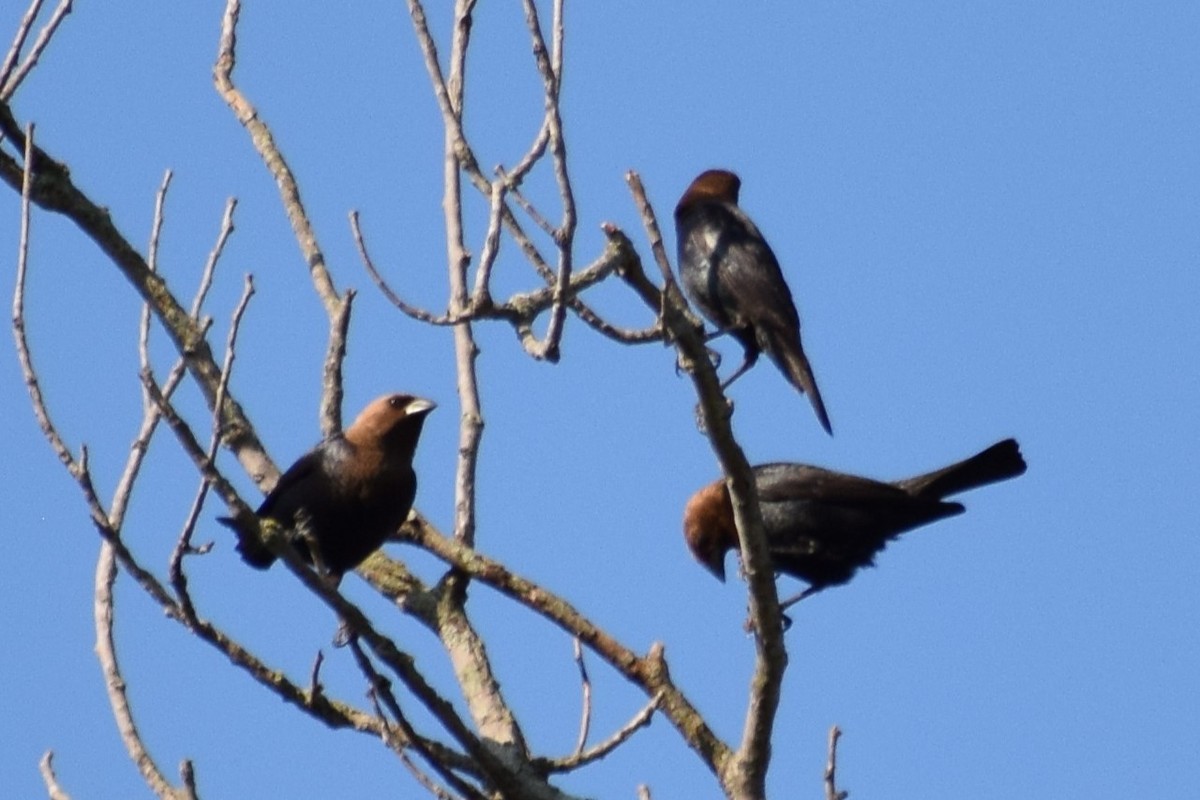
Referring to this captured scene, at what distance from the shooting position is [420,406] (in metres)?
5.88

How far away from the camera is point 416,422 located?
19.3 ft

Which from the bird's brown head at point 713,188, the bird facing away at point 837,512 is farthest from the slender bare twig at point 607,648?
the bird's brown head at point 713,188

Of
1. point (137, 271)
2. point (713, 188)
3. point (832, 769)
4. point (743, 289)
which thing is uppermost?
point (713, 188)

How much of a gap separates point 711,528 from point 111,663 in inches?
137

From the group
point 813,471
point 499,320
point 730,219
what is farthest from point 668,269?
point 730,219

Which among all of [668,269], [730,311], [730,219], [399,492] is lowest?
[668,269]

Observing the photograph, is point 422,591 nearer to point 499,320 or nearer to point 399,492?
point 399,492

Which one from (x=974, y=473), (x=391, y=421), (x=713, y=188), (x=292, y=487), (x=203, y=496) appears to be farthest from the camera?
(x=713, y=188)

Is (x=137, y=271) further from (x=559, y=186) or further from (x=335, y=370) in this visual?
(x=559, y=186)

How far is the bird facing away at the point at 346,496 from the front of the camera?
546cm

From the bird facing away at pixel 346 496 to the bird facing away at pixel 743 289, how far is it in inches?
72.3

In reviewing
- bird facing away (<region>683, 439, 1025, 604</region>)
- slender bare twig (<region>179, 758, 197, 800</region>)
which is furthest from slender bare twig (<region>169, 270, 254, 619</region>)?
bird facing away (<region>683, 439, 1025, 604</region>)

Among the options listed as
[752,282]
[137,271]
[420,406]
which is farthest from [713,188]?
[137,271]

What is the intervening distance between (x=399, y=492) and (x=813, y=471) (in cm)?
205
